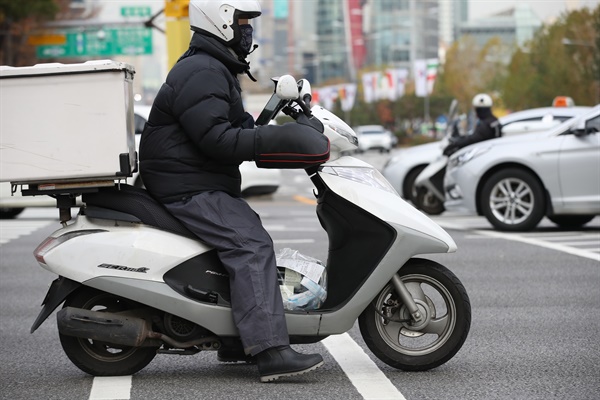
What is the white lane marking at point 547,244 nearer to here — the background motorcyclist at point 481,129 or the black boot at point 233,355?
the background motorcyclist at point 481,129

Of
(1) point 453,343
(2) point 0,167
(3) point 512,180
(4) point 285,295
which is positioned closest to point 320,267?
(4) point 285,295

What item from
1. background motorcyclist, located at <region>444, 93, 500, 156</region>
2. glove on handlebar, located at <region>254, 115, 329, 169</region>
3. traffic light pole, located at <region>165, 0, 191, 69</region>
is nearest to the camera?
glove on handlebar, located at <region>254, 115, 329, 169</region>

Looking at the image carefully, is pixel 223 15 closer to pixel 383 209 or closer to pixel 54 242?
pixel 383 209

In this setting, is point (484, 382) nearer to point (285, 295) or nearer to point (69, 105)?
point (285, 295)

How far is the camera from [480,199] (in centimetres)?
1505

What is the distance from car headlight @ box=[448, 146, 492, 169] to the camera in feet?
49.6

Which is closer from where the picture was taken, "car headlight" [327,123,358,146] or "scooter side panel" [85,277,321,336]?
"scooter side panel" [85,277,321,336]

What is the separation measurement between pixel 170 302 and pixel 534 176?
9239 mm

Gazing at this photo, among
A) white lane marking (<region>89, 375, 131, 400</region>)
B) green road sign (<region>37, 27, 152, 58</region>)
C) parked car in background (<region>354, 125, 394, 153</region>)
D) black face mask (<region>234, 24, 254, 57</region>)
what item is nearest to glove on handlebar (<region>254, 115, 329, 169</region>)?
black face mask (<region>234, 24, 254, 57</region>)

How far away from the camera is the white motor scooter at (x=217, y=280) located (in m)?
6.04

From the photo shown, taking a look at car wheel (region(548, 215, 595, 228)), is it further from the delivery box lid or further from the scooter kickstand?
the delivery box lid

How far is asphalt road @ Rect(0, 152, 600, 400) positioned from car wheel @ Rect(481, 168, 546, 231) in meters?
2.76

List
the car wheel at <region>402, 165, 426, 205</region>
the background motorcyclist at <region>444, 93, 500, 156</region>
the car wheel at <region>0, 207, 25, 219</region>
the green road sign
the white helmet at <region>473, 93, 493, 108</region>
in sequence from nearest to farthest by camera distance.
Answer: the background motorcyclist at <region>444, 93, 500, 156</region>
the white helmet at <region>473, 93, 493, 108</region>
the car wheel at <region>0, 207, 25, 219</region>
the car wheel at <region>402, 165, 426, 205</region>
the green road sign

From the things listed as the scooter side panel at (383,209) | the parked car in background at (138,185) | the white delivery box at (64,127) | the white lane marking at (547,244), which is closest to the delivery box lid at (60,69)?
the white delivery box at (64,127)
